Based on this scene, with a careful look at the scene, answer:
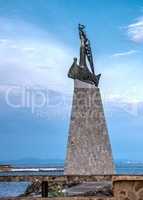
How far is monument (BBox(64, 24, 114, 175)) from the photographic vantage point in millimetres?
28844

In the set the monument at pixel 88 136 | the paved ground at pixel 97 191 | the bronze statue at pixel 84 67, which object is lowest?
the paved ground at pixel 97 191

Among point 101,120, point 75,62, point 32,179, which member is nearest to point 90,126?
point 101,120

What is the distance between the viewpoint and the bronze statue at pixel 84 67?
2948cm

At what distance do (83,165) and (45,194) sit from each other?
22.5 m

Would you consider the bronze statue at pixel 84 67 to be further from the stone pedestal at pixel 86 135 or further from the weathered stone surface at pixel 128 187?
the weathered stone surface at pixel 128 187

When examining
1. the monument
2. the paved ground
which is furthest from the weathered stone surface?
the monument

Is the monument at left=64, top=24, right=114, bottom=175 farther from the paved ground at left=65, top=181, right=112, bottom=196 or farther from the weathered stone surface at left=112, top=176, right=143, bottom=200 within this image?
the weathered stone surface at left=112, top=176, right=143, bottom=200

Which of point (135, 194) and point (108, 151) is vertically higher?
point (108, 151)

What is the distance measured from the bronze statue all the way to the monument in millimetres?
86

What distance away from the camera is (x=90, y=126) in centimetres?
2891

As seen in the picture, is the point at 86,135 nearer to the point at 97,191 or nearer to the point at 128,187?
the point at 97,191

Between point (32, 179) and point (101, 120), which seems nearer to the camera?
point (32, 179)

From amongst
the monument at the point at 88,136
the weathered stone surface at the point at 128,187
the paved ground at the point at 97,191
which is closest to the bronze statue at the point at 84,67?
the monument at the point at 88,136

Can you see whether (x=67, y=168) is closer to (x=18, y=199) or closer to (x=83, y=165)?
(x=83, y=165)
